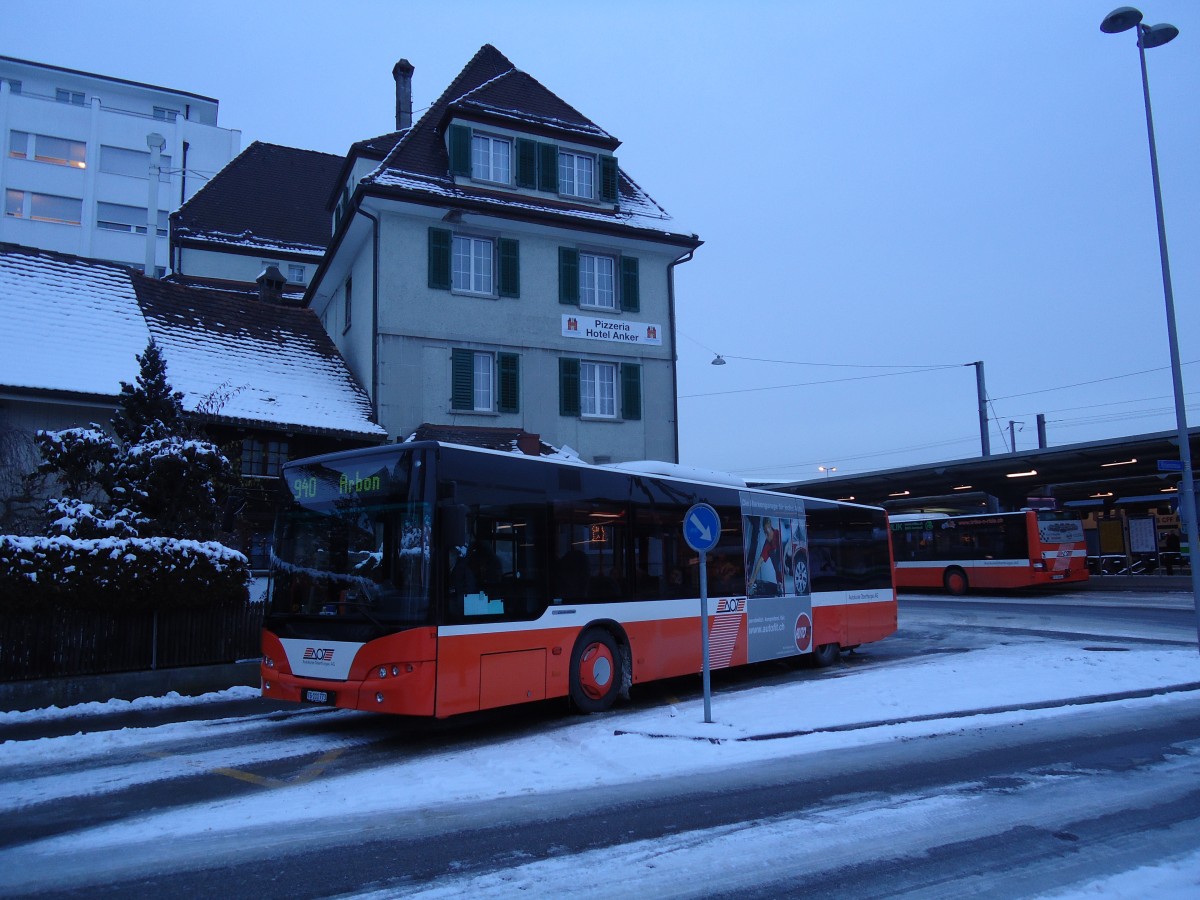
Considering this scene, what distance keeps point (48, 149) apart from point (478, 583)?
50467 mm

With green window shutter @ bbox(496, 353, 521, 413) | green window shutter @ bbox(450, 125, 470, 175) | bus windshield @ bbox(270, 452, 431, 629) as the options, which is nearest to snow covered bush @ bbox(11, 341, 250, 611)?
bus windshield @ bbox(270, 452, 431, 629)

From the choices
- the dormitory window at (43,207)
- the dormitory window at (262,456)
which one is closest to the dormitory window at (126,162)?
the dormitory window at (43,207)

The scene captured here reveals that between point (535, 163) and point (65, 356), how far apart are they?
13616 millimetres

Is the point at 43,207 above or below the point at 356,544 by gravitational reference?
above

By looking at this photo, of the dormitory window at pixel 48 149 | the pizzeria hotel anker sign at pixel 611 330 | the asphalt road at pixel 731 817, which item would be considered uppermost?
the dormitory window at pixel 48 149

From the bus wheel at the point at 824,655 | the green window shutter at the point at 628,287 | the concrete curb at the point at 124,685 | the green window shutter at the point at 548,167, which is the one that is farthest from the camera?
the green window shutter at the point at 628,287

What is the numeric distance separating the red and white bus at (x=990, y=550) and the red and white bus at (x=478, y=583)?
2451 centimetres

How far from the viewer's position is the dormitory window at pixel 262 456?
20969 millimetres

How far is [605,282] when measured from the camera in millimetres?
27250

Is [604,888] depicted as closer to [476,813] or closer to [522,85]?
[476,813]

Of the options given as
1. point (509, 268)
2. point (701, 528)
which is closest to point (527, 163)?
point (509, 268)

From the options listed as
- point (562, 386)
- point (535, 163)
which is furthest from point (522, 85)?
point (562, 386)

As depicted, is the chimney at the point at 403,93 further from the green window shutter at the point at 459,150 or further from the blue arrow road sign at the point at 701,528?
the blue arrow road sign at the point at 701,528

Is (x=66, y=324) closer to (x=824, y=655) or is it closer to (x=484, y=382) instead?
(x=484, y=382)
